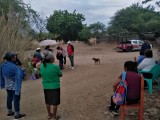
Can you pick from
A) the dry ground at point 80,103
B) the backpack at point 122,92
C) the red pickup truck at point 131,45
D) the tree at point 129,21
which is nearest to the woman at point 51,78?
the dry ground at point 80,103

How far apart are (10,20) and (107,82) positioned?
616cm

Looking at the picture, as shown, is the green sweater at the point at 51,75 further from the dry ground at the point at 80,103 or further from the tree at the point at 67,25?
the tree at the point at 67,25

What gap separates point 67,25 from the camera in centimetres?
5116

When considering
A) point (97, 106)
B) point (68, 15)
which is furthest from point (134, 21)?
point (97, 106)

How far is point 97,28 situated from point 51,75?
44.8 m

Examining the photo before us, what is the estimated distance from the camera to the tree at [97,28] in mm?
50072

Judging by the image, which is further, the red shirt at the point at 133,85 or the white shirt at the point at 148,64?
the white shirt at the point at 148,64

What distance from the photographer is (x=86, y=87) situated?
11.0 metres

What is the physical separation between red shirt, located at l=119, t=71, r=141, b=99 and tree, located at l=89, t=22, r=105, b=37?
4358cm

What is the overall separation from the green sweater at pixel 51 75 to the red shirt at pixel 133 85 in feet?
5.18

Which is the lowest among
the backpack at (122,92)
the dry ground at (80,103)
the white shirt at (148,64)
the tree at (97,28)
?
the dry ground at (80,103)

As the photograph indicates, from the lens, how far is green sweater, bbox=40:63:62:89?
6.79 meters

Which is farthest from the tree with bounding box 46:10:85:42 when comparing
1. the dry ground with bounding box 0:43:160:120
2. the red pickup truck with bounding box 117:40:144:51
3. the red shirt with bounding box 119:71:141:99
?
→ the red shirt with bounding box 119:71:141:99

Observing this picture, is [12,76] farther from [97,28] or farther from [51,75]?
[97,28]
